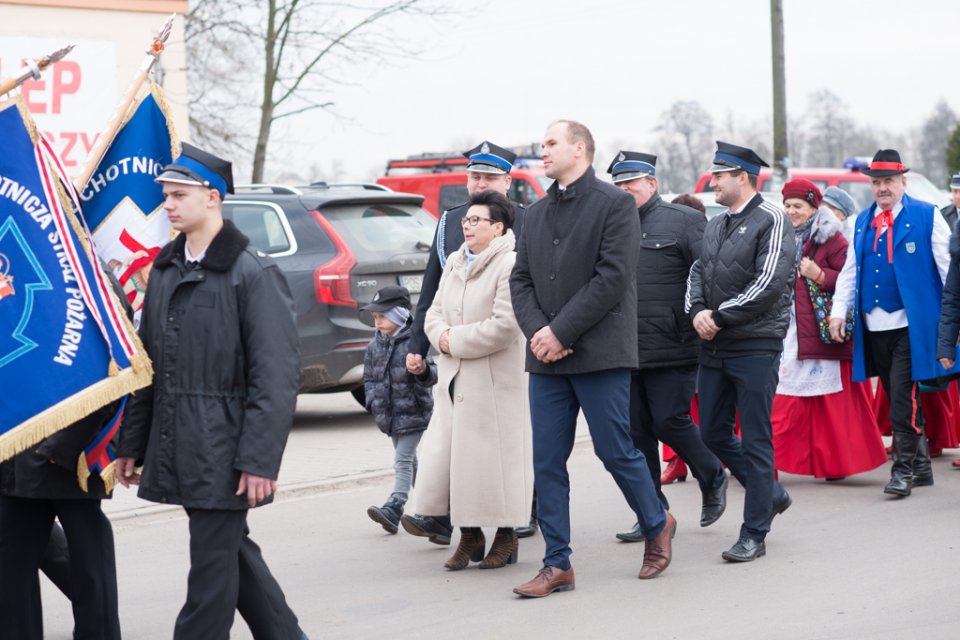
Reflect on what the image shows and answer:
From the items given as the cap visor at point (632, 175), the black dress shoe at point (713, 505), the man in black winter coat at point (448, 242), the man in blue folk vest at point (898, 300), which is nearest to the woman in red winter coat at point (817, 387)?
the man in blue folk vest at point (898, 300)

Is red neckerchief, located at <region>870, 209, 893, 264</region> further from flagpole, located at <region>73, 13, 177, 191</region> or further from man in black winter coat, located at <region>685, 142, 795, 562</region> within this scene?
flagpole, located at <region>73, 13, 177, 191</region>

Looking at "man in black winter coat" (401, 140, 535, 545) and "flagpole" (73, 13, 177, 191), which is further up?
"flagpole" (73, 13, 177, 191)

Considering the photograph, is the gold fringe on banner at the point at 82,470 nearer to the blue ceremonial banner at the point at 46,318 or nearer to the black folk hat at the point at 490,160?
the blue ceremonial banner at the point at 46,318

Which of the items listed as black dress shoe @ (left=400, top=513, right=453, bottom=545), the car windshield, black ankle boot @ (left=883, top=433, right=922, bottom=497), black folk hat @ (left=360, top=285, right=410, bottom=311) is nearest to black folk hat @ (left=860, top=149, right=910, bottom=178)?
black ankle boot @ (left=883, top=433, right=922, bottom=497)

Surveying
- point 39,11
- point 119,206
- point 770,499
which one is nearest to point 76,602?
point 119,206

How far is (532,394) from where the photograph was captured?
Result: 6.14 meters

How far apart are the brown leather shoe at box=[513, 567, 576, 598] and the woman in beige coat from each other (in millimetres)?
419

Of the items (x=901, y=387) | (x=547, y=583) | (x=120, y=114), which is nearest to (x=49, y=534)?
(x=120, y=114)

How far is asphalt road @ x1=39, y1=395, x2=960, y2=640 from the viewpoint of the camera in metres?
5.51

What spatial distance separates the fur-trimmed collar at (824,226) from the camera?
8664 millimetres

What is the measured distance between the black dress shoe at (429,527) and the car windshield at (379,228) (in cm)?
442

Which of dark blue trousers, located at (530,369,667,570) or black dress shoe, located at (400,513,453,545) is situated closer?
dark blue trousers, located at (530,369,667,570)

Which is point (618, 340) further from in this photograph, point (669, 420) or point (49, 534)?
point (49, 534)

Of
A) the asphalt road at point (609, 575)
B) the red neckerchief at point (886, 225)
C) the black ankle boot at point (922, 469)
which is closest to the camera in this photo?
the asphalt road at point (609, 575)
